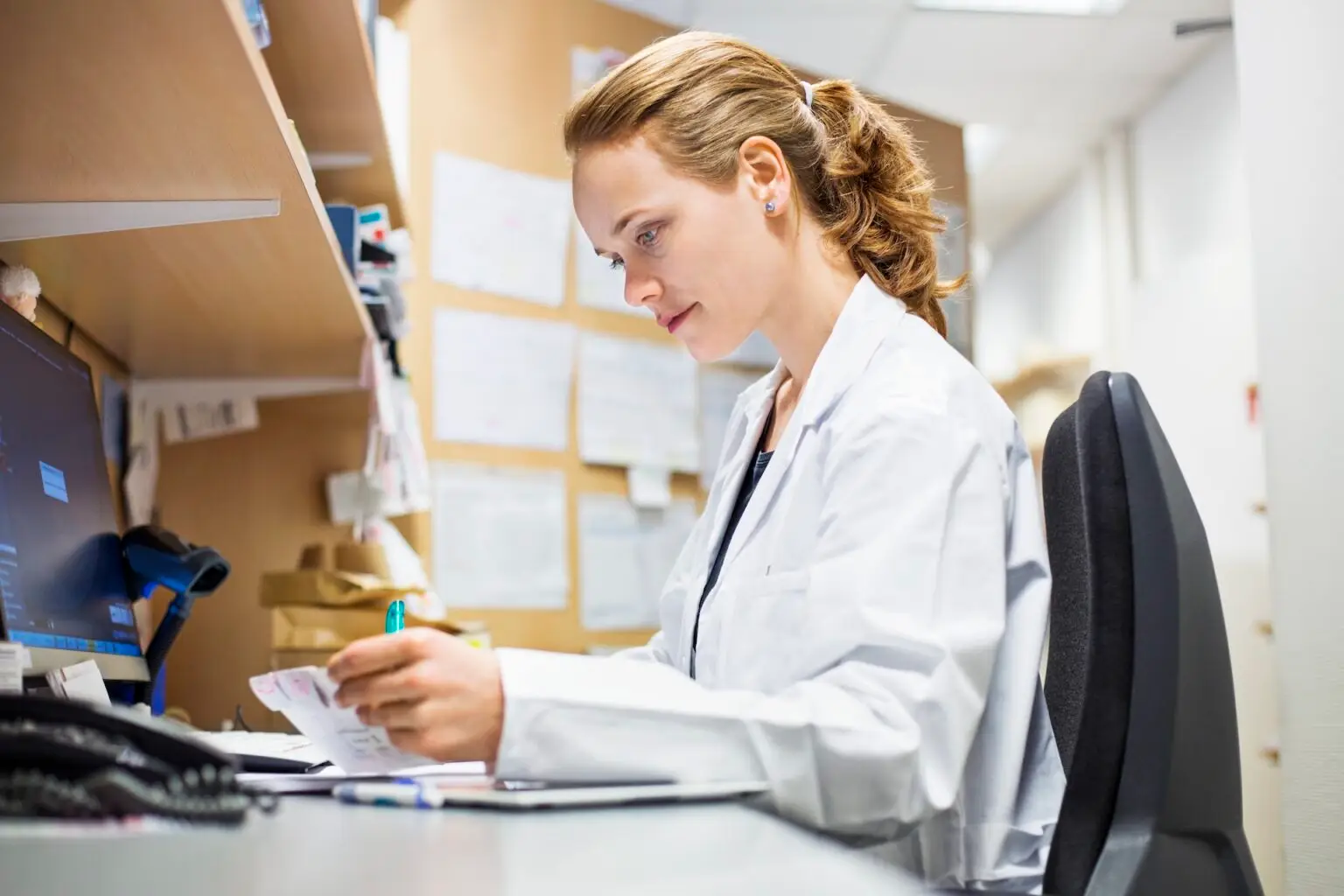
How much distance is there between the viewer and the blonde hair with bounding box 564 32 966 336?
3.54 ft

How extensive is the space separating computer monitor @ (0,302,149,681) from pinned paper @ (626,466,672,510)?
1.11 metres

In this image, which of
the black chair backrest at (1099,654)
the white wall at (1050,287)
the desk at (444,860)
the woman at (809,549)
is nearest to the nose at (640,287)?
the woman at (809,549)

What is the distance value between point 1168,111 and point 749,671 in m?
3.32

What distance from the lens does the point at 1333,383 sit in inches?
52.3

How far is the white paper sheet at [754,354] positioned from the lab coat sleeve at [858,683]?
1.58 m

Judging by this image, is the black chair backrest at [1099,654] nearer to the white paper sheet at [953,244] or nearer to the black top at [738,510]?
the black top at [738,510]

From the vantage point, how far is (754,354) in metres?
2.47

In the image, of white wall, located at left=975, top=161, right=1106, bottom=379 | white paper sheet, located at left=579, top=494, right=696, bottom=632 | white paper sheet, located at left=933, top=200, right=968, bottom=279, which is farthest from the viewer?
white wall, located at left=975, top=161, right=1106, bottom=379

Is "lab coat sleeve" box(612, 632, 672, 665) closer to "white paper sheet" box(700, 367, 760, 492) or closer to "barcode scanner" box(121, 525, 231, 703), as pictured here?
"barcode scanner" box(121, 525, 231, 703)

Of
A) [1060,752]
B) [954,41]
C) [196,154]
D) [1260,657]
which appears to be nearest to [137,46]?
[196,154]

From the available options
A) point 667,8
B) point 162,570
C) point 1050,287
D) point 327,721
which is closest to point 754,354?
point 667,8

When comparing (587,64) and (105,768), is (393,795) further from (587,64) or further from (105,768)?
(587,64)

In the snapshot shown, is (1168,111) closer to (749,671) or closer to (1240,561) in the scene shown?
(1240,561)

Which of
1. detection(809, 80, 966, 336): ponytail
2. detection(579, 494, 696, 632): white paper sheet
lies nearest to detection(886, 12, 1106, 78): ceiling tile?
detection(579, 494, 696, 632): white paper sheet
